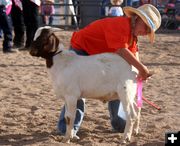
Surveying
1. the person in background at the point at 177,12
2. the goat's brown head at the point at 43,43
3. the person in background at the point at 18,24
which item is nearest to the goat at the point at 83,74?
the goat's brown head at the point at 43,43

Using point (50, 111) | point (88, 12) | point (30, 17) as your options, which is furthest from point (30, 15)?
point (88, 12)

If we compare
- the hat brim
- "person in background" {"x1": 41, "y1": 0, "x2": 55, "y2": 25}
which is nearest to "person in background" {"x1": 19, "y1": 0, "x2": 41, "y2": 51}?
"person in background" {"x1": 41, "y1": 0, "x2": 55, "y2": 25}

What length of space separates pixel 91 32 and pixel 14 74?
4076 mm

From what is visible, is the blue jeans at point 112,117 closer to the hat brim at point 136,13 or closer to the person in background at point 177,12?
the hat brim at point 136,13

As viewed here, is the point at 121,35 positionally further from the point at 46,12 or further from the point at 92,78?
the point at 46,12

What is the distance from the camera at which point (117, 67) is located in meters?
4.79

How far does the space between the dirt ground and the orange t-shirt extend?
0.54 meters

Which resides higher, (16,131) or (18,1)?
(18,1)

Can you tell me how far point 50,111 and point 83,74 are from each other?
1.69 metres

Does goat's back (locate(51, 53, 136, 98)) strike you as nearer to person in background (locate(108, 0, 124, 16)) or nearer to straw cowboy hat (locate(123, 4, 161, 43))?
straw cowboy hat (locate(123, 4, 161, 43))

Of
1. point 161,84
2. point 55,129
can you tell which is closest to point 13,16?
point 161,84

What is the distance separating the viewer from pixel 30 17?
11273mm

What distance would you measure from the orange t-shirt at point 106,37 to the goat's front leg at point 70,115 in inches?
23.9

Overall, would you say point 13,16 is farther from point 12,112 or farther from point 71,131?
point 71,131
